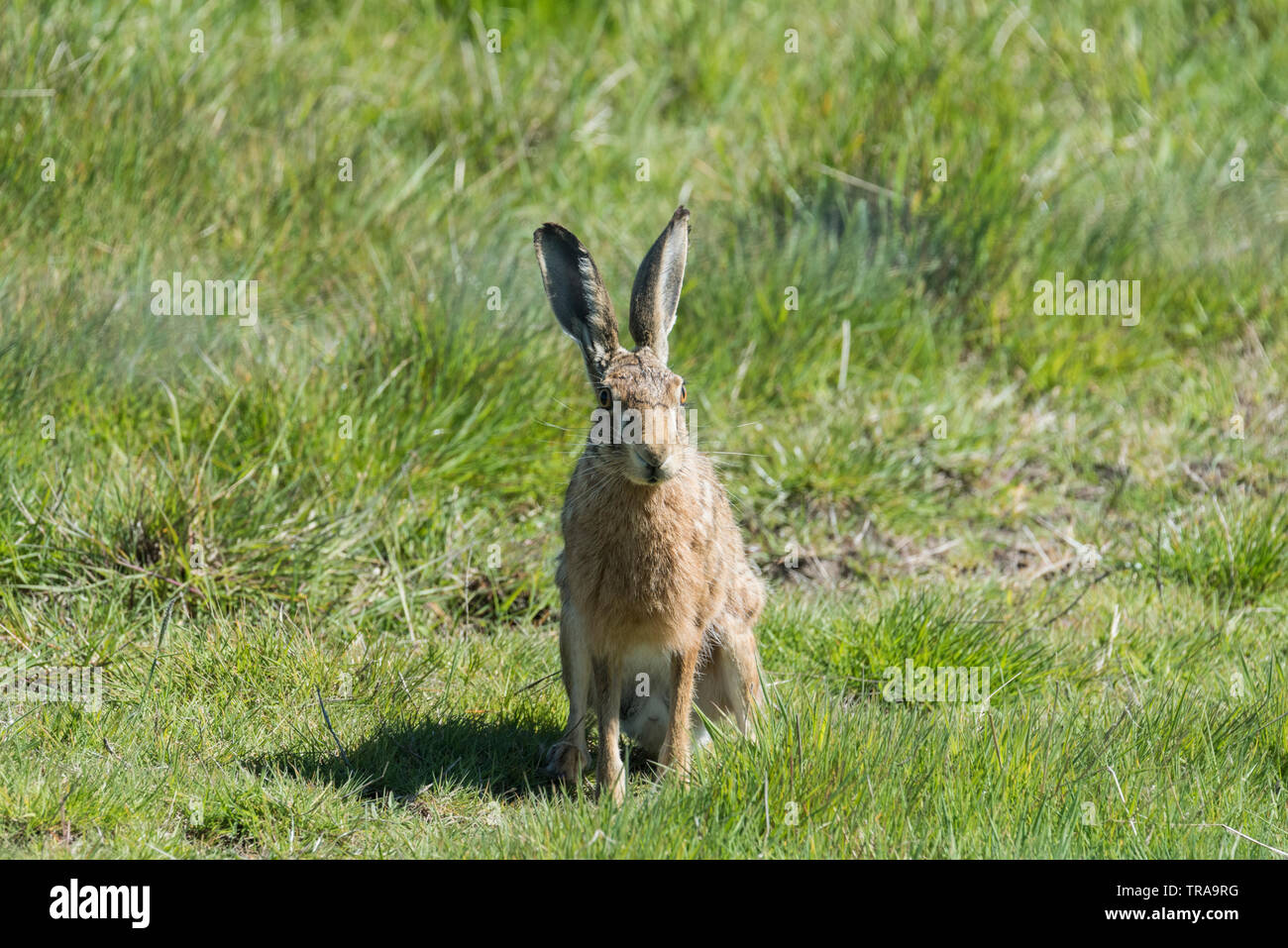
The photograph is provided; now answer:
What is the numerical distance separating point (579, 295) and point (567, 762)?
1.45 m

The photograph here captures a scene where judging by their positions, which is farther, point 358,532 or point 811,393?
point 811,393

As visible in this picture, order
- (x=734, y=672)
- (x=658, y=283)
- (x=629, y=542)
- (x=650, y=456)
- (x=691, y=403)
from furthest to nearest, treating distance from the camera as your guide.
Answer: (x=691, y=403) < (x=734, y=672) < (x=658, y=283) < (x=629, y=542) < (x=650, y=456)

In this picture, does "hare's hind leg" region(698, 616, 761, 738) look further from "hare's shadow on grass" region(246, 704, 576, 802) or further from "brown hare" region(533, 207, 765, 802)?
"hare's shadow on grass" region(246, 704, 576, 802)

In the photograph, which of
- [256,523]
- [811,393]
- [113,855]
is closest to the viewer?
[113,855]

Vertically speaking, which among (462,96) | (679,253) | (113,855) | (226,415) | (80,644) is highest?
(462,96)

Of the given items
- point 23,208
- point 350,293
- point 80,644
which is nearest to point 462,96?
point 350,293

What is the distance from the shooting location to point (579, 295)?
189 inches

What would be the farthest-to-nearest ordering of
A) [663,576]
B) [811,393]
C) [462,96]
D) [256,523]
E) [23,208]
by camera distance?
[462,96] < [811,393] < [23,208] < [256,523] < [663,576]

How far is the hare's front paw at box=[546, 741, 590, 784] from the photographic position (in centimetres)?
479

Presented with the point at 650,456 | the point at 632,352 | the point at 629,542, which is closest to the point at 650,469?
the point at 650,456

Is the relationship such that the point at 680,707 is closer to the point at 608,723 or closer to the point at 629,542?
the point at 608,723

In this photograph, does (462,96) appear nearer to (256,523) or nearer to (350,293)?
(350,293)

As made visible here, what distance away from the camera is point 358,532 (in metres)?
5.82

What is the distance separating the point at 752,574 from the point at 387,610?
4.51ft
